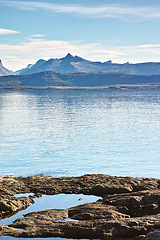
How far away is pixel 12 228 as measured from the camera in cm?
2241

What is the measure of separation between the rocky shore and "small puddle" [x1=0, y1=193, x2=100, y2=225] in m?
0.62

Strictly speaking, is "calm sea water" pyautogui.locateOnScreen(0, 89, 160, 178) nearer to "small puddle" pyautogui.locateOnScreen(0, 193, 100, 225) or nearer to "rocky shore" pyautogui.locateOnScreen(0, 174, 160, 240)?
"rocky shore" pyautogui.locateOnScreen(0, 174, 160, 240)

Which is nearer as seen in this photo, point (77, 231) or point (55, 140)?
point (77, 231)

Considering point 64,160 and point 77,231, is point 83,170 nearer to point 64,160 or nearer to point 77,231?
point 64,160

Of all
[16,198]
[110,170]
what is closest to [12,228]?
[16,198]

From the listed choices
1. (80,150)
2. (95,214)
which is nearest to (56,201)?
(95,214)

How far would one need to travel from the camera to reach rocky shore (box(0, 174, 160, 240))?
2150cm

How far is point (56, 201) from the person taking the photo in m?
29.2

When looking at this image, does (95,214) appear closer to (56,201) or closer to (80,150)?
(56,201)

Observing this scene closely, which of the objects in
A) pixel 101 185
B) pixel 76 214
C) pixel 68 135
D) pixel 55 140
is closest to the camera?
pixel 76 214

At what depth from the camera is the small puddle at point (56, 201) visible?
26950mm

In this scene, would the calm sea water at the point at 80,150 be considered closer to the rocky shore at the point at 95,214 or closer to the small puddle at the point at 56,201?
the rocky shore at the point at 95,214

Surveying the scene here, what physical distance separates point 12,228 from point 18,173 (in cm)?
2171

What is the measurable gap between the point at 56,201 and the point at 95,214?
21.0 feet
